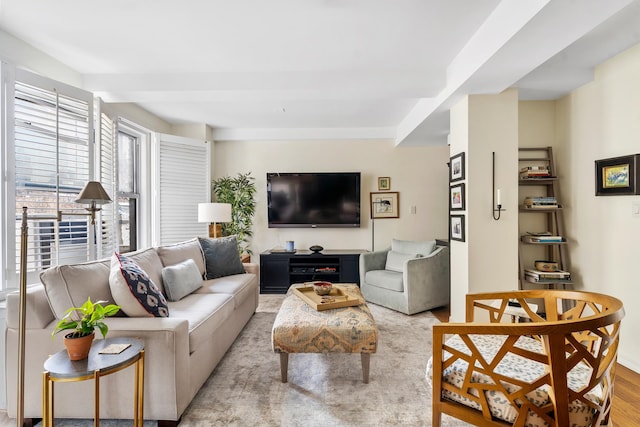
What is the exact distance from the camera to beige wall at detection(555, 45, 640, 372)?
2.37 m

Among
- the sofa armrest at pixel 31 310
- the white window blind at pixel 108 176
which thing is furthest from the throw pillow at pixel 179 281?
the white window blind at pixel 108 176

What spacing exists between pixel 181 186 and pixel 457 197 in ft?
11.8

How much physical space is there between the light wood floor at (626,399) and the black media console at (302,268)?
2.78 metres

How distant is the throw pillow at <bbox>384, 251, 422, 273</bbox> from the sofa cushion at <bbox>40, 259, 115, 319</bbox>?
309 cm

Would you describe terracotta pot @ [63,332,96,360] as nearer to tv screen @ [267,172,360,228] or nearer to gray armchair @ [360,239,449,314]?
→ gray armchair @ [360,239,449,314]

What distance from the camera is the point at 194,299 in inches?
99.1

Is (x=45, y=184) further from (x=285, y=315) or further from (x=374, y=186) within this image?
(x=374, y=186)

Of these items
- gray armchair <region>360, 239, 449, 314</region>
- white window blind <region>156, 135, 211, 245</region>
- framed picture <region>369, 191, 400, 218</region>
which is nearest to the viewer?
gray armchair <region>360, 239, 449, 314</region>

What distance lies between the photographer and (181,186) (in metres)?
4.40

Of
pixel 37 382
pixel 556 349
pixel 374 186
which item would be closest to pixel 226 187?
pixel 374 186

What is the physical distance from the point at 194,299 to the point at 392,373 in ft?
5.36

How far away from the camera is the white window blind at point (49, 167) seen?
2223mm

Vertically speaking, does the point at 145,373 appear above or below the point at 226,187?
below

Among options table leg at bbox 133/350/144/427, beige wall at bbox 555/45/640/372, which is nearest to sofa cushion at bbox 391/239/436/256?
beige wall at bbox 555/45/640/372
